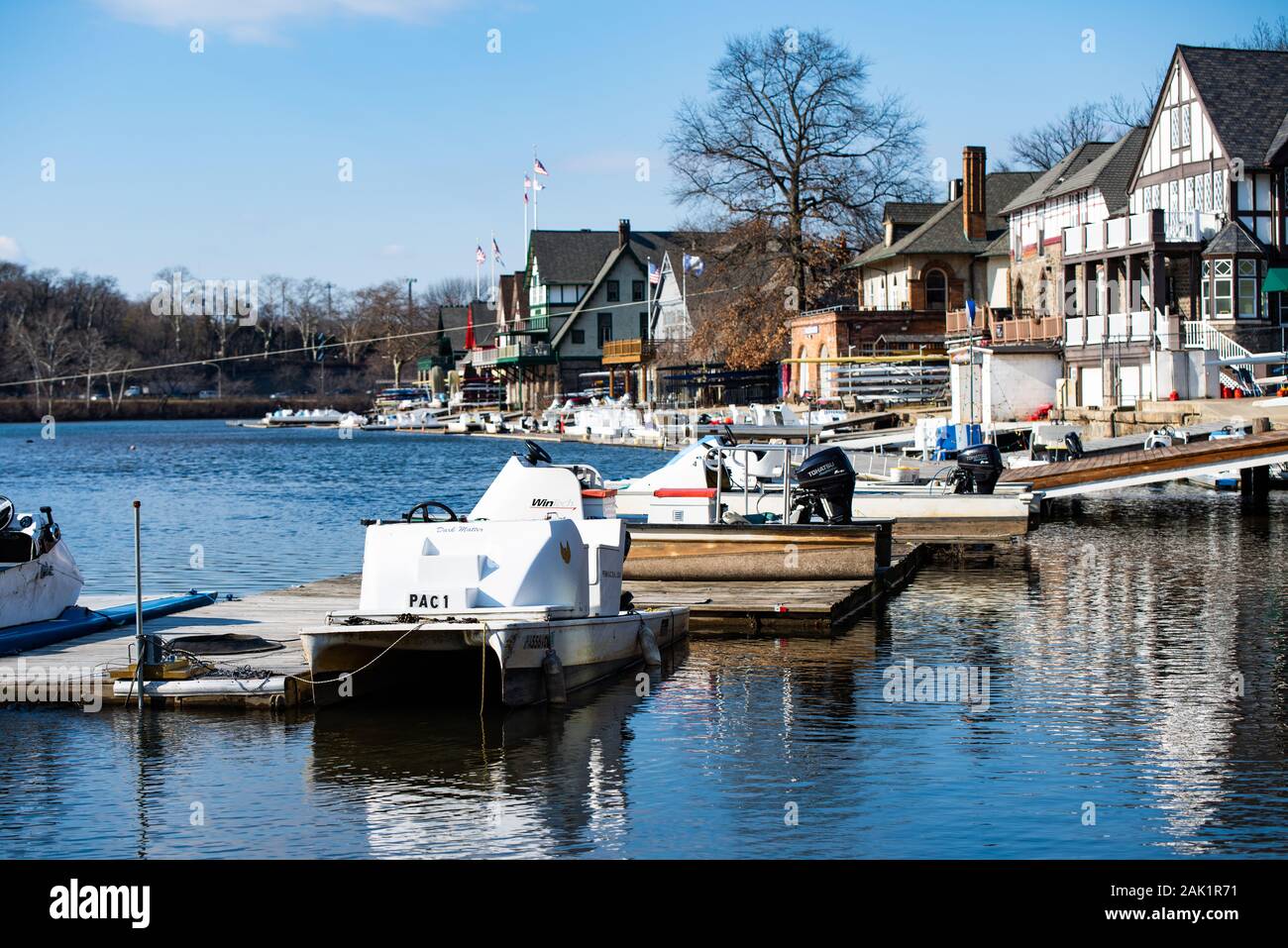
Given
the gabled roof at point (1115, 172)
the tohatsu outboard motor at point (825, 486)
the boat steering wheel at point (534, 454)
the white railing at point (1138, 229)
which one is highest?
the gabled roof at point (1115, 172)

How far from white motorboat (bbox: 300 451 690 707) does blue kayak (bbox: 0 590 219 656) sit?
4.43m

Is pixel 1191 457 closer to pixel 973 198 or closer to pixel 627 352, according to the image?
pixel 973 198

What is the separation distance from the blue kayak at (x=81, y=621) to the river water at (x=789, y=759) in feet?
6.79

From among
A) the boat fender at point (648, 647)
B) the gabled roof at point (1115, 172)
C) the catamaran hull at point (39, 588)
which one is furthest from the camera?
the gabled roof at point (1115, 172)

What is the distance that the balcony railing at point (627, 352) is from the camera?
109 metres

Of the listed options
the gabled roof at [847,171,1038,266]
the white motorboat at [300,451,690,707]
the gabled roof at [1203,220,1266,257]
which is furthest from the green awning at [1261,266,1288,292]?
the white motorboat at [300,451,690,707]

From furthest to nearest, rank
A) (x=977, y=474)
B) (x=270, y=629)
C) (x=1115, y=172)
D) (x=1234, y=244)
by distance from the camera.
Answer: (x=1115, y=172) < (x=1234, y=244) < (x=977, y=474) < (x=270, y=629)

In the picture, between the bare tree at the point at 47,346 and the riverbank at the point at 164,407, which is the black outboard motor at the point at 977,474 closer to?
the bare tree at the point at 47,346

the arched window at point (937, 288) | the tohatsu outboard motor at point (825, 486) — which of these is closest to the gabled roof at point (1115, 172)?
the arched window at point (937, 288)

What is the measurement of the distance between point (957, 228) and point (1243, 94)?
27418 millimetres

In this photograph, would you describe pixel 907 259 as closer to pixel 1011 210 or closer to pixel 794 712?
pixel 1011 210

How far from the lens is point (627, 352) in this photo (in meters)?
112

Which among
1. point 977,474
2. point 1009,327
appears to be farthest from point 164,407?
point 977,474

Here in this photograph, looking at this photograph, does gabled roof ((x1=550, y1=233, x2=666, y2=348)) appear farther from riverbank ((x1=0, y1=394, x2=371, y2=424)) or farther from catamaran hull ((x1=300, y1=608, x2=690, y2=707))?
catamaran hull ((x1=300, y1=608, x2=690, y2=707))
